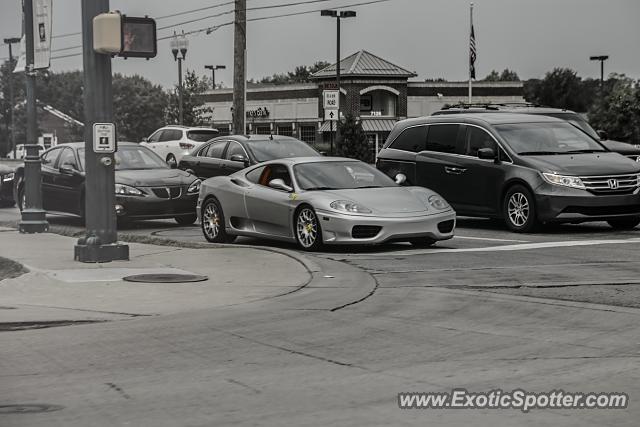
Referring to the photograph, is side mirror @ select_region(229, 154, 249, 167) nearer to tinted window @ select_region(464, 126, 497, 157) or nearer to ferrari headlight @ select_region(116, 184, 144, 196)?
ferrari headlight @ select_region(116, 184, 144, 196)

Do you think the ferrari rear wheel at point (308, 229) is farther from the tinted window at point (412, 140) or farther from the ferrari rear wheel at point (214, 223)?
the tinted window at point (412, 140)

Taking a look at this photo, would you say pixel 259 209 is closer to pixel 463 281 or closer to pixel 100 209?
pixel 100 209

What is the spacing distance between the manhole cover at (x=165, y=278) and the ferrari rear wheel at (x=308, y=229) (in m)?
3.03

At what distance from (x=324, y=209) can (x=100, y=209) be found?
2.89 meters

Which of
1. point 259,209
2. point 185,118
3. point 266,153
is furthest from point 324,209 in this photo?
point 185,118


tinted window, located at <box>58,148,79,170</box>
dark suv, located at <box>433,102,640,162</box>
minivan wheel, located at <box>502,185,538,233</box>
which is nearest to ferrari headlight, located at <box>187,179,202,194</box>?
tinted window, located at <box>58,148,79,170</box>

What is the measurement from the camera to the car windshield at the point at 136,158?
68.8 ft

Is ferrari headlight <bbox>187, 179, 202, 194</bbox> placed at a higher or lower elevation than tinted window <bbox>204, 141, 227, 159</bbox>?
lower

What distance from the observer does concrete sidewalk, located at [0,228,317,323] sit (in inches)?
382

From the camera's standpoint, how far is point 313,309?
31.4 ft

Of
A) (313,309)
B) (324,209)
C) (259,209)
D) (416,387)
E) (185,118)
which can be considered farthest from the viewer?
(185,118)

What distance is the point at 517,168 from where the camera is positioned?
17.2 m

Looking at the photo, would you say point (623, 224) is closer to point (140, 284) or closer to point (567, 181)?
point (567, 181)

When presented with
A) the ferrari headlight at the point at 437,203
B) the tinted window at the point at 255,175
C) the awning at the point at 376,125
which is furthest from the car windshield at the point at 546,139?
the awning at the point at 376,125
